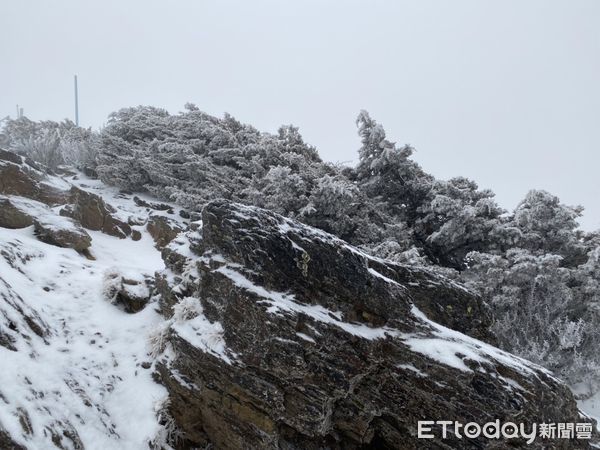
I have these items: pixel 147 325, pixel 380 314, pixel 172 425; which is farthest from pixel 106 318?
pixel 380 314

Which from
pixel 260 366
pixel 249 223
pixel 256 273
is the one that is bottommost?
pixel 260 366

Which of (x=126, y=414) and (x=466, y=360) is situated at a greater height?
(x=466, y=360)

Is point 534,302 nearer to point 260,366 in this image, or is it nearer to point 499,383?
point 499,383

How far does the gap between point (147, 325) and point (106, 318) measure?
2.47ft

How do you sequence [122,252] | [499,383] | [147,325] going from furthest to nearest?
[122,252] < [147,325] < [499,383]

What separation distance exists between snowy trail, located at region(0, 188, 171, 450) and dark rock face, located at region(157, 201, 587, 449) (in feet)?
1.91

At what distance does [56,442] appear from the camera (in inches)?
179

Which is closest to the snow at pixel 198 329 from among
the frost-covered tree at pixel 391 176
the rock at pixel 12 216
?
the rock at pixel 12 216

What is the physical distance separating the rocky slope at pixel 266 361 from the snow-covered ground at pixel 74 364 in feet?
0.08

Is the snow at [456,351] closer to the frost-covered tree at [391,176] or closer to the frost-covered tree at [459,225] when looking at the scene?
the frost-covered tree at [459,225]

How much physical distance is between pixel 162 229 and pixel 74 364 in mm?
6881

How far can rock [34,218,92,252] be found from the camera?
365 inches

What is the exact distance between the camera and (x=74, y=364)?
5.80 meters

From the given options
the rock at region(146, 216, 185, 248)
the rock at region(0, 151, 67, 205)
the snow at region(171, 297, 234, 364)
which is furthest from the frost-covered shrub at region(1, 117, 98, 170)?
the snow at region(171, 297, 234, 364)
